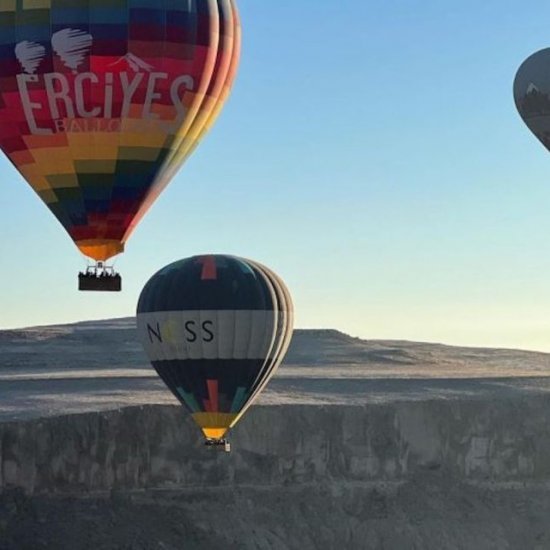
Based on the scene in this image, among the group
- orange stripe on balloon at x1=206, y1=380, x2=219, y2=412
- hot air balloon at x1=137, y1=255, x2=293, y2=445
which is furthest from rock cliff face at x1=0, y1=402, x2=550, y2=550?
orange stripe on balloon at x1=206, y1=380, x2=219, y2=412

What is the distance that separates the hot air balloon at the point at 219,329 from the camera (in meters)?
43.2

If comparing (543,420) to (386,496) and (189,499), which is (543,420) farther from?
(189,499)

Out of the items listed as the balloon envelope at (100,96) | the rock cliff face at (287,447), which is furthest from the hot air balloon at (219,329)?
the rock cliff face at (287,447)

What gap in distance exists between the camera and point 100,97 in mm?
39219

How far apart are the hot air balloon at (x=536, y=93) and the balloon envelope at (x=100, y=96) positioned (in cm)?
1493

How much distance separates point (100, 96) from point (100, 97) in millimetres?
25

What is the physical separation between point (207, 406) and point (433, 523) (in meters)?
23.9

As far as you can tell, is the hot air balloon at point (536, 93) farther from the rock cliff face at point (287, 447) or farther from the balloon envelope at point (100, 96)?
the rock cliff face at point (287, 447)

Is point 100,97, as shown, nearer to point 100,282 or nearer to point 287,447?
point 100,282

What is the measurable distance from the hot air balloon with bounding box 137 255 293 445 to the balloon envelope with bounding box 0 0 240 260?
404 cm

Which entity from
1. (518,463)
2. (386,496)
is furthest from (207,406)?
(518,463)

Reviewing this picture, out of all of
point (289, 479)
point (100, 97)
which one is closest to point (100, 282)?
point (100, 97)

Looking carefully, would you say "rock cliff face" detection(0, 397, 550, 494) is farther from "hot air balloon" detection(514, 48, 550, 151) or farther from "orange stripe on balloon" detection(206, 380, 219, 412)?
"hot air balloon" detection(514, 48, 550, 151)

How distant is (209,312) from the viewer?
→ 142ft
